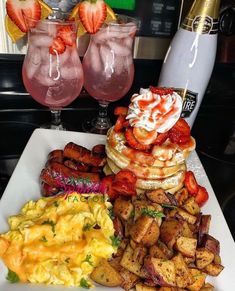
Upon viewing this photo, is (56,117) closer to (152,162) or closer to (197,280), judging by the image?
(152,162)

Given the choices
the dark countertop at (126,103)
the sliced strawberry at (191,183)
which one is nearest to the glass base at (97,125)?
the dark countertop at (126,103)

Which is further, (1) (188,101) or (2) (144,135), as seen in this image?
(1) (188,101)

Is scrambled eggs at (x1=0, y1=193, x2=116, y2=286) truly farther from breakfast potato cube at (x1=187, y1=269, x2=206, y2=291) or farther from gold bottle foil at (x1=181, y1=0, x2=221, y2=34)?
gold bottle foil at (x1=181, y1=0, x2=221, y2=34)

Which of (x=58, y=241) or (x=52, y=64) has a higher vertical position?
(x=52, y=64)

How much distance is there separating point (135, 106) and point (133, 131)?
0.08 metres

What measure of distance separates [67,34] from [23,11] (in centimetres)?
18

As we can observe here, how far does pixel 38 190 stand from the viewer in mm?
1193

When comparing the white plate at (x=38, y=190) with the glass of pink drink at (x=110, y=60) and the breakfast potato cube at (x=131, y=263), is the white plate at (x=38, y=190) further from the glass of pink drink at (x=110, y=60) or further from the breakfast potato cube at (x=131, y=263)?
the glass of pink drink at (x=110, y=60)

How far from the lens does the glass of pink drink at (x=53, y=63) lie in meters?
1.28

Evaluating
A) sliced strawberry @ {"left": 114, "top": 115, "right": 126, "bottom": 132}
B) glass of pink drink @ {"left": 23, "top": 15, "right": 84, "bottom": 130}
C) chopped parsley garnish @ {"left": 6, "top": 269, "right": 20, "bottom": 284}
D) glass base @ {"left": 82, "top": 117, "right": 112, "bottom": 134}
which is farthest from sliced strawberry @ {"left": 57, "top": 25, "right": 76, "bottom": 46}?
chopped parsley garnish @ {"left": 6, "top": 269, "right": 20, "bottom": 284}

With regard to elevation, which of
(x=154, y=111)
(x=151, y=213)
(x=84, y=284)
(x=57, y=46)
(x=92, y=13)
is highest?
(x=92, y=13)

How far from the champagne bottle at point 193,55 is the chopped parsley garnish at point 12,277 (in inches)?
38.2

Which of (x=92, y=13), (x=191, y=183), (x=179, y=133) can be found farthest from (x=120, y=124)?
(x=92, y=13)

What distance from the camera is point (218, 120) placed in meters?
1.80
